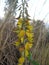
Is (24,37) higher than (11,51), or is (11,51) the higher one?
(24,37)

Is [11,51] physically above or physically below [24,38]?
below

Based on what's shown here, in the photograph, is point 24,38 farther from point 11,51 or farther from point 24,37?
point 11,51

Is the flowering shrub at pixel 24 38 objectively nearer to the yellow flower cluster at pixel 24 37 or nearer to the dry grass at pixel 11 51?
the yellow flower cluster at pixel 24 37

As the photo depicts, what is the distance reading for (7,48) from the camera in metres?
1.72

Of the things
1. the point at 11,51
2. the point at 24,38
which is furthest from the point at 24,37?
the point at 11,51

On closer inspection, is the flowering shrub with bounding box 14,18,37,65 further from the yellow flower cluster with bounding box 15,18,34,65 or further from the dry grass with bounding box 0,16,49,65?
the dry grass with bounding box 0,16,49,65

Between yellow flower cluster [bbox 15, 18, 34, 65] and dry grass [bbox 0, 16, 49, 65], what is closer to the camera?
yellow flower cluster [bbox 15, 18, 34, 65]

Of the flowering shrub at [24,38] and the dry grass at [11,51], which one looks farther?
the dry grass at [11,51]

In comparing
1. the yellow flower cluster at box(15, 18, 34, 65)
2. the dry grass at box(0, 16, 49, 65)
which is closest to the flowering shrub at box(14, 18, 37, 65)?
the yellow flower cluster at box(15, 18, 34, 65)

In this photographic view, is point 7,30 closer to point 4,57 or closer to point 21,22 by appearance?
point 4,57

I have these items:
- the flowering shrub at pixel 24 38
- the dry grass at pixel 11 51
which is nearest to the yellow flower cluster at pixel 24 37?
the flowering shrub at pixel 24 38

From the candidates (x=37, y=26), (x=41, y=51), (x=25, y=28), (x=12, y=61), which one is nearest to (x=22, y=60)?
(x=25, y=28)

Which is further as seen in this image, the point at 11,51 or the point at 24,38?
the point at 11,51

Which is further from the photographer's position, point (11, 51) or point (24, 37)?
point (11, 51)
